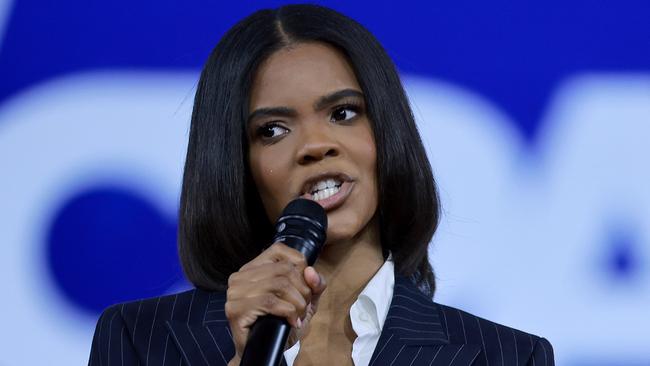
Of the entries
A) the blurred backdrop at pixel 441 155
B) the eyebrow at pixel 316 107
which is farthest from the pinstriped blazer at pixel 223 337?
the blurred backdrop at pixel 441 155

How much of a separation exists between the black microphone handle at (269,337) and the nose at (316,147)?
289 millimetres

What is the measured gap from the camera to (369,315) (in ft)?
4.41

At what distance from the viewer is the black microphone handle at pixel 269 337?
0.87m

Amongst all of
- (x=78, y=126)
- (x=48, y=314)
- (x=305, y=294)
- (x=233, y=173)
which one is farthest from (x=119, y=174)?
(x=305, y=294)

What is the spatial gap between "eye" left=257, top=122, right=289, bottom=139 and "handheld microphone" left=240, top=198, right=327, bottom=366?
285mm

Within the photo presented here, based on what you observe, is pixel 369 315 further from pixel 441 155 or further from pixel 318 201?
pixel 441 155

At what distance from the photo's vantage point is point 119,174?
6.01ft

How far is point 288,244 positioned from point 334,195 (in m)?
0.29

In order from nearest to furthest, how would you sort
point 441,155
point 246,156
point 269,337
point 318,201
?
1. point 269,337
2. point 318,201
3. point 246,156
4. point 441,155

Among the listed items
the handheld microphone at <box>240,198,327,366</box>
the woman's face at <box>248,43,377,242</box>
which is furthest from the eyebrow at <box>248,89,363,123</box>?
the handheld microphone at <box>240,198,327,366</box>

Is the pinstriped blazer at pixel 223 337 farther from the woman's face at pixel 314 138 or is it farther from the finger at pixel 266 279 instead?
the finger at pixel 266 279

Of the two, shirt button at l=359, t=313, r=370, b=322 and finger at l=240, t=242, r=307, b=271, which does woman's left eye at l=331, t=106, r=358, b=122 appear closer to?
shirt button at l=359, t=313, r=370, b=322

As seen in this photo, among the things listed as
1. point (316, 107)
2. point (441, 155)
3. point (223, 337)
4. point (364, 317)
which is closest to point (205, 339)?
point (223, 337)

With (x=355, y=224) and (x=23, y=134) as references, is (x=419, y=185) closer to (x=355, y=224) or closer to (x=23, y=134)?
(x=355, y=224)
